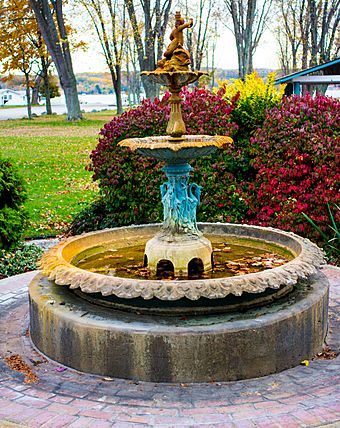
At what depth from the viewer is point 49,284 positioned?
6.06m

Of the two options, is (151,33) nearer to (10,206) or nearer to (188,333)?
(10,206)

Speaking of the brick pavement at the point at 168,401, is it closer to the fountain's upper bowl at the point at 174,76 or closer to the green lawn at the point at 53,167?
the fountain's upper bowl at the point at 174,76

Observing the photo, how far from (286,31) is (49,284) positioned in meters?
38.1

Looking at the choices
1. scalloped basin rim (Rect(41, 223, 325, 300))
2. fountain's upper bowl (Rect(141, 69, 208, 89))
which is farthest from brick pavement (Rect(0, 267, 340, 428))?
fountain's upper bowl (Rect(141, 69, 208, 89))

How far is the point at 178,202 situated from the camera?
5.94 meters

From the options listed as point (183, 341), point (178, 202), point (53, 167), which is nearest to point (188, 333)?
point (183, 341)

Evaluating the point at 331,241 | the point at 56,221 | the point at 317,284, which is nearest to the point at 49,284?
the point at 317,284

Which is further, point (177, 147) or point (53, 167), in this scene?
point (53, 167)

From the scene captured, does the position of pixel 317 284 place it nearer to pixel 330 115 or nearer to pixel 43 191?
pixel 330 115

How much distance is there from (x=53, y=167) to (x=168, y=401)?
46.4 feet

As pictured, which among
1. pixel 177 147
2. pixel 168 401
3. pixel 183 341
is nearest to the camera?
pixel 168 401

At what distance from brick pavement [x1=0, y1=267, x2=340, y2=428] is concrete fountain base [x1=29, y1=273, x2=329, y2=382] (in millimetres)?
95

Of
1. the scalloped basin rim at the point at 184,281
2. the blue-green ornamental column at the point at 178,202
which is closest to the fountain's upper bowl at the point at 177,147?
the blue-green ornamental column at the point at 178,202

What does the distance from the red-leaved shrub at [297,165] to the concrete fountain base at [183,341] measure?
3631mm
